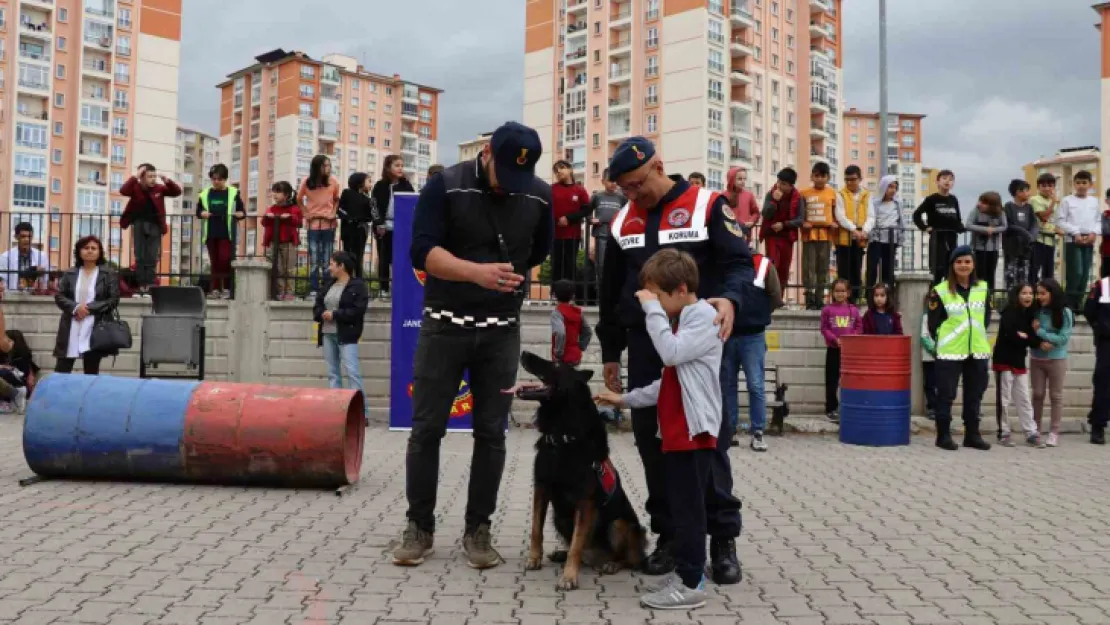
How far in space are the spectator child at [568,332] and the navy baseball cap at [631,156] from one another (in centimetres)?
616

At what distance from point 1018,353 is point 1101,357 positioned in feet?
4.14

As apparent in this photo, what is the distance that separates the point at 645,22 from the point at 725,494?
245 feet

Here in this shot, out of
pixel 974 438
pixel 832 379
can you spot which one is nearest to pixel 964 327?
pixel 974 438

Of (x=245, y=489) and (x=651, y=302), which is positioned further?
(x=245, y=489)

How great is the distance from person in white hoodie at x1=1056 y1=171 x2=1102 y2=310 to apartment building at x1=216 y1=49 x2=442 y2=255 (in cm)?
9210

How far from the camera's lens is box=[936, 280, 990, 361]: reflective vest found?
10.3 m

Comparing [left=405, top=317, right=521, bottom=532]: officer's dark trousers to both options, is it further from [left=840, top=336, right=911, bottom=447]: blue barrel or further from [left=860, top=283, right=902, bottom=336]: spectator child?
[left=860, top=283, right=902, bottom=336]: spectator child

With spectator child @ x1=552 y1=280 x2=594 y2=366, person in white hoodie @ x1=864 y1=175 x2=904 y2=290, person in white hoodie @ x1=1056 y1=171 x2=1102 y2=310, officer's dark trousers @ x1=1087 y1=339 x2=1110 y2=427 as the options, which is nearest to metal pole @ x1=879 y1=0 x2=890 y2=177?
person in white hoodie @ x1=1056 y1=171 x2=1102 y2=310

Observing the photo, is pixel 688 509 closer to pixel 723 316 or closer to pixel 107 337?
pixel 723 316

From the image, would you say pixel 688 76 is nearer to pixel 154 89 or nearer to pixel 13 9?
pixel 154 89

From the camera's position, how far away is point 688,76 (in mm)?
71188

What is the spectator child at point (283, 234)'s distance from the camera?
41.6 feet

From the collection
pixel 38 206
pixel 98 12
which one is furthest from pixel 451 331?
pixel 98 12

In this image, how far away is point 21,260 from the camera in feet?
45.0
